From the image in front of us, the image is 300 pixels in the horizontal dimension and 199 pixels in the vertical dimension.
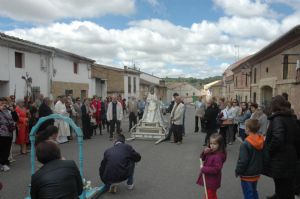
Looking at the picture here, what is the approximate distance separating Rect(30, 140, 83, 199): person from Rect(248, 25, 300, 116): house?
1150 centimetres

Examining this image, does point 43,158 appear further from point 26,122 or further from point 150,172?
point 26,122

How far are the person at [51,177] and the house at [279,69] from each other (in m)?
11.5

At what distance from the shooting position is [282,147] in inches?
195

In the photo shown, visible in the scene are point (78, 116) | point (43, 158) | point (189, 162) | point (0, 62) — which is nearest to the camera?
point (43, 158)

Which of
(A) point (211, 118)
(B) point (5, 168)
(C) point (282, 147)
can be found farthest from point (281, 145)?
(A) point (211, 118)

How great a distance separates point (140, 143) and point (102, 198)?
7.05m

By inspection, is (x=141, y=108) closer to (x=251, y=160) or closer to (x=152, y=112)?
(x=152, y=112)

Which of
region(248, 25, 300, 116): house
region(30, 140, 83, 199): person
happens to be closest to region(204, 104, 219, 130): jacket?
region(248, 25, 300, 116): house

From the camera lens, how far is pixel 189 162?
9414mm

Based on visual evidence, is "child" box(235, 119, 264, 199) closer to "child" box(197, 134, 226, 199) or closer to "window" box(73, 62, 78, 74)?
"child" box(197, 134, 226, 199)

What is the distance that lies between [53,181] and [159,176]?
4.81 meters

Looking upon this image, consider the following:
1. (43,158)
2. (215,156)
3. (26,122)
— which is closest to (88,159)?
(26,122)

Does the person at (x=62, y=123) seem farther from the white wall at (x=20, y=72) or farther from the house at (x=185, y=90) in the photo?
the house at (x=185, y=90)

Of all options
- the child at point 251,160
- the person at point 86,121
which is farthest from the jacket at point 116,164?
the person at point 86,121
